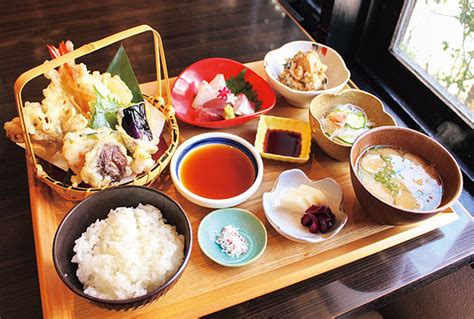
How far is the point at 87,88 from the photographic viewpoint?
65.0 inches

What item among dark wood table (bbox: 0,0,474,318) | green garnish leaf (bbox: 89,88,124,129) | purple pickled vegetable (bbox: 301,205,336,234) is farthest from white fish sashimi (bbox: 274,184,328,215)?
green garnish leaf (bbox: 89,88,124,129)

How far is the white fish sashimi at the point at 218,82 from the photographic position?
1.99 metres

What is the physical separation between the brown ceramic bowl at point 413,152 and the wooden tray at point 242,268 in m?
0.11

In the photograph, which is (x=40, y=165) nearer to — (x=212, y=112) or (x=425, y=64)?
(x=212, y=112)

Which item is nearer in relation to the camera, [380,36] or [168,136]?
[168,136]

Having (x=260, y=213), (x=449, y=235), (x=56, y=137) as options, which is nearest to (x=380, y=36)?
(x=449, y=235)

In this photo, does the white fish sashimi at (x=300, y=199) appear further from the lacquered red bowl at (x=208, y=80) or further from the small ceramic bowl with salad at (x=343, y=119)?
the lacquered red bowl at (x=208, y=80)

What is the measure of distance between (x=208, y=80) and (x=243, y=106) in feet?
0.91

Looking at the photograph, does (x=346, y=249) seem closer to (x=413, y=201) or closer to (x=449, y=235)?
(x=413, y=201)

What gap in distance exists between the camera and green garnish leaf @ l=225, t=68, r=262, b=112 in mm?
2023

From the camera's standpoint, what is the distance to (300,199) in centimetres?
158

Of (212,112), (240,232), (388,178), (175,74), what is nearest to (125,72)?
(212,112)

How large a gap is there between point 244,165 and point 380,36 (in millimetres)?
1378

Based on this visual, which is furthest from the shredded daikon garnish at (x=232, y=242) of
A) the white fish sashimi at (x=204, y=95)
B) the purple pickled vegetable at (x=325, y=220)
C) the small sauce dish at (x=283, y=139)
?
the white fish sashimi at (x=204, y=95)
